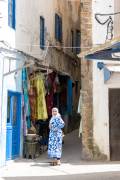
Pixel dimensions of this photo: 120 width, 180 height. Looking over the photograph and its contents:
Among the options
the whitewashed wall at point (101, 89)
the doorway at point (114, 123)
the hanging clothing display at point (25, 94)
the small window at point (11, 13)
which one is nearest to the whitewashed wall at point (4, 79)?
the small window at point (11, 13)

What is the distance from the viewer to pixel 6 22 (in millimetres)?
14180

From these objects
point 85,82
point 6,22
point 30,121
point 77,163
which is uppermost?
point 6,22

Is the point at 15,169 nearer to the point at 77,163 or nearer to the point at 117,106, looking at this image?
the point at 77,163

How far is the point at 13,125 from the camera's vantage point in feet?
50.0

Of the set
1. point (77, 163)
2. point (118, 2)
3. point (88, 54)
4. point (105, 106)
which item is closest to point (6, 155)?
point (77, 163)

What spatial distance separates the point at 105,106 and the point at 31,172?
374cm

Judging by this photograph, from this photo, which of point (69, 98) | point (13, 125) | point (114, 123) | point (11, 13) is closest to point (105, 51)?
point (114, 123)

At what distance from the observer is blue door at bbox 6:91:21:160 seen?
1473 centimetres

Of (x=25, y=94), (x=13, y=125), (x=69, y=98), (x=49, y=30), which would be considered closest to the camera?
(x=13, y=125)

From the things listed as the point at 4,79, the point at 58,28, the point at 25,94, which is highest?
the point at 58,28

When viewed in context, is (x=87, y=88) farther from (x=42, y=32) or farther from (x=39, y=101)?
(x=42, y=32)

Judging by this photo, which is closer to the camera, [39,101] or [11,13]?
[11,13]

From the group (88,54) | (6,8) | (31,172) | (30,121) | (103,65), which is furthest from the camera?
(30,121)

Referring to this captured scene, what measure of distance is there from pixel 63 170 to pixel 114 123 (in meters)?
2.85
